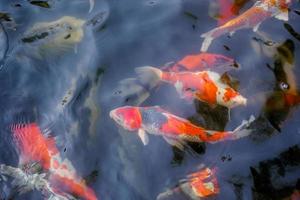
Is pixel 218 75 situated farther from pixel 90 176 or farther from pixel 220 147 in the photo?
pixel 90 176

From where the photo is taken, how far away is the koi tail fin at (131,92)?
505cm

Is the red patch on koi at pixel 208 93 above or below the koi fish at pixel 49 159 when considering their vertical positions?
above

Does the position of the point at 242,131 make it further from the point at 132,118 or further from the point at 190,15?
the point at 190,15

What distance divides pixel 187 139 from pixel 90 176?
1.02 m

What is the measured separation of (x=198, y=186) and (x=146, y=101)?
115 centimetres

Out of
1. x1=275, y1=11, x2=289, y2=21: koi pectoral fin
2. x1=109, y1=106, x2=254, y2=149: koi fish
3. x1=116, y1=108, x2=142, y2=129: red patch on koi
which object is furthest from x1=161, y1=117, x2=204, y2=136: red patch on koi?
x1=275, y1=11, x2=289, y2=21: koi pectoral fin

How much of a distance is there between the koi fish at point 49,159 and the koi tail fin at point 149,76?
1.18 metres

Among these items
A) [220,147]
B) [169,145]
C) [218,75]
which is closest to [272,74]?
[218,75]

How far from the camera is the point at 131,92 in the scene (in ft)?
16.9

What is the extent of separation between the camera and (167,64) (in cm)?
530

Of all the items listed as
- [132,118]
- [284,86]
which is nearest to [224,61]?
[284,86]

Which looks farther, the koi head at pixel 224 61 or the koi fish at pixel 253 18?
the koi fish at pixel 253 18

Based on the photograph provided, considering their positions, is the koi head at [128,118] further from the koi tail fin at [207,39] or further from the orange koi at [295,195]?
the orange koi at [295,195]

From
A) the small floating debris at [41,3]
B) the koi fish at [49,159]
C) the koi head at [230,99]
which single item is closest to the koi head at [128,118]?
the koi fish at [49,159]
